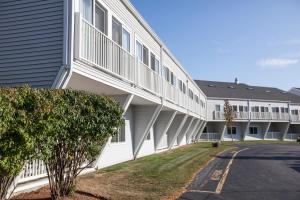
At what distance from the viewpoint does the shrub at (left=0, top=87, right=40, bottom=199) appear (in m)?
5.33

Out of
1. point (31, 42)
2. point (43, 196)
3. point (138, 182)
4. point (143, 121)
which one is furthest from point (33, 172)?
point (143, 121)

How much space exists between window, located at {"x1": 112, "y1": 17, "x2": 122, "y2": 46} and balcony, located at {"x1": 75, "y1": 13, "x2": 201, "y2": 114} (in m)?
0.92

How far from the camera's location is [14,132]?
18.2ft

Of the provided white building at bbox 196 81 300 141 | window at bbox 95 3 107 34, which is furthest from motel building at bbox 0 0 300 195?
white building at bbox 196 81 300 141

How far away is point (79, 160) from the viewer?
7906 mm

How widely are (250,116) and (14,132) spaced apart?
5190 cm

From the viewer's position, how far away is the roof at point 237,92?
185 ft

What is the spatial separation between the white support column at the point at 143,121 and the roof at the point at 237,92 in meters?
35.9

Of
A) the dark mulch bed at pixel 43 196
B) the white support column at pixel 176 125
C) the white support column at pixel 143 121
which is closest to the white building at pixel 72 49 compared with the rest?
the dark mulch bed at pixel 43 196

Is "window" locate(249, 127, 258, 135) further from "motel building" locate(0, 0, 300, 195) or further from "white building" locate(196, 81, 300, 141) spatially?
"motel building" locate(0, 0, 300, 195)

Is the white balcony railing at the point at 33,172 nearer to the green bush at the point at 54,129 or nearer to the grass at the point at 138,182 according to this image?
the grass at the point at 138,182

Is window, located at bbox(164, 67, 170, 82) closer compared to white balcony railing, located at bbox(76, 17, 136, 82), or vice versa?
white balcony railing, located at bbox(76, 17, 136, 82)

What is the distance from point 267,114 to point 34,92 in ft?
176

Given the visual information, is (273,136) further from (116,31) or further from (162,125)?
(116,31)
